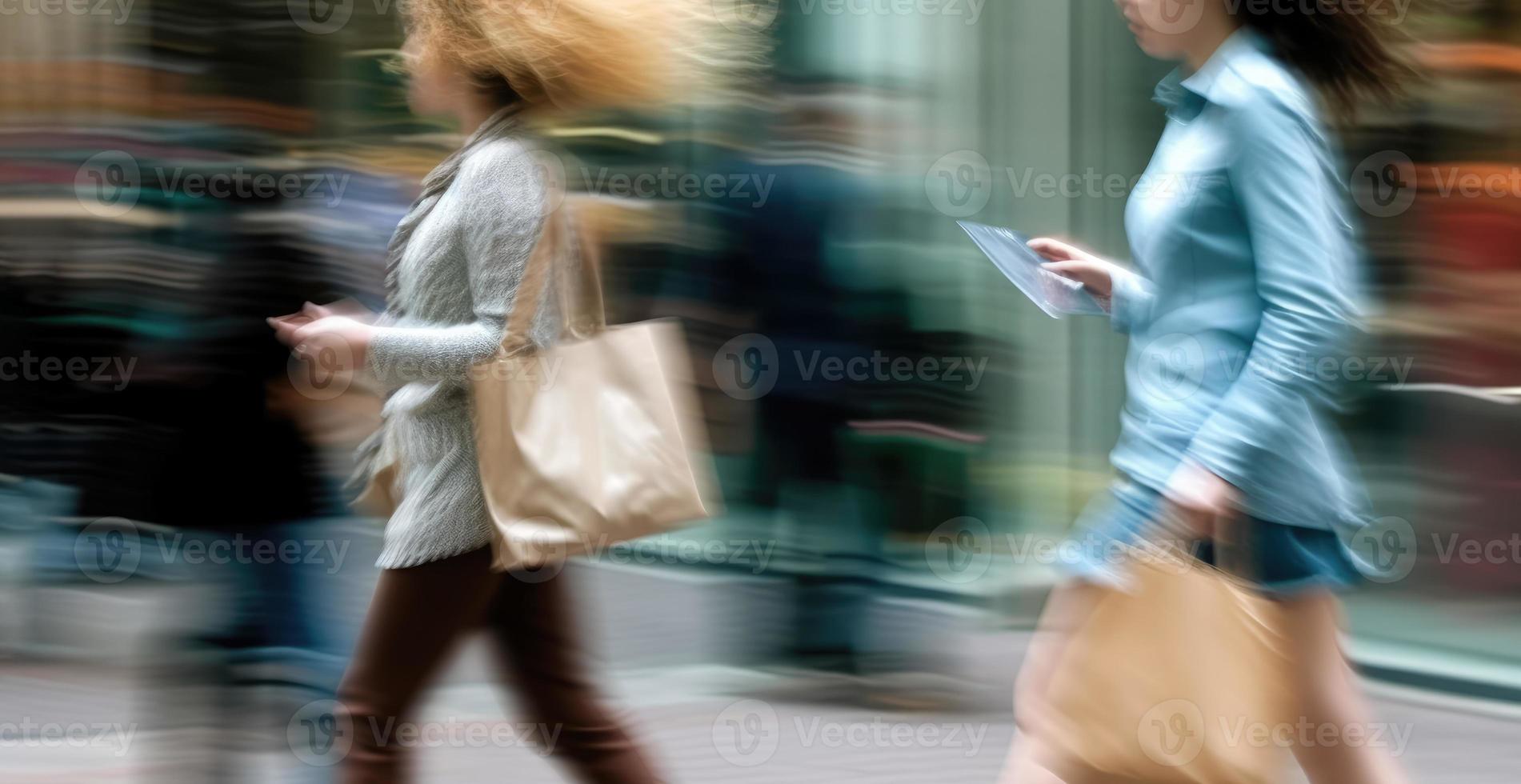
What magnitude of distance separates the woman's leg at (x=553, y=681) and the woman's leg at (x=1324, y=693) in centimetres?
111

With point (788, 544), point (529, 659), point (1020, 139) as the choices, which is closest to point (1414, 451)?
point (1020, 139)

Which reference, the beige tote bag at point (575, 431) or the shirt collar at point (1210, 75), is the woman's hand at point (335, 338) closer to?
the beige tote bag at point (575, 431)

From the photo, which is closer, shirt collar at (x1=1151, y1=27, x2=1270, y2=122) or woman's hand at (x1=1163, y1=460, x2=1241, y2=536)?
woman's hand at (x1=1163, y1=460, x2=1241, y2=536)

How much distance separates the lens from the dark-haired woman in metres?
2.40

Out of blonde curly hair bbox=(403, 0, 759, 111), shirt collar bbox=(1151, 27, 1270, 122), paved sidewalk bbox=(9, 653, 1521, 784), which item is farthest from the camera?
paved sidewalk bbox=(9, 653, 1521, 784)

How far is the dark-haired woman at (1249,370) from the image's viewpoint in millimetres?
2396

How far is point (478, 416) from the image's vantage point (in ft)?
9.41

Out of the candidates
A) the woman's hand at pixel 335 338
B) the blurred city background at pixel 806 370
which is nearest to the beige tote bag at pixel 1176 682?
the woman's hand at pixel 335 338

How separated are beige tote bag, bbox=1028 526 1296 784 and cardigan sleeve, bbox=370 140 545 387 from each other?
102 centimetres

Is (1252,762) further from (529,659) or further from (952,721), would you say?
(952,721)

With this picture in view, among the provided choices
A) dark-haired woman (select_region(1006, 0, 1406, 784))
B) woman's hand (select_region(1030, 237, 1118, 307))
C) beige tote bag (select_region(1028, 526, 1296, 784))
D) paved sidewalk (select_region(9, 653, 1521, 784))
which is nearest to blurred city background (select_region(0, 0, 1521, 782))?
paved sidewalk (select_region(9, 653, 1521, 784))

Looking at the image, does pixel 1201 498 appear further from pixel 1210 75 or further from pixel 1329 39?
pixel 1329 39

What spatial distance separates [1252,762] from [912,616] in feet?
10.9

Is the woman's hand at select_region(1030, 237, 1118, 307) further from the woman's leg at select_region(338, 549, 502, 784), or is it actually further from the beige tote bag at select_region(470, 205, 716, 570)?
the woman's leg at select_region(338, 549, 502, 784)
